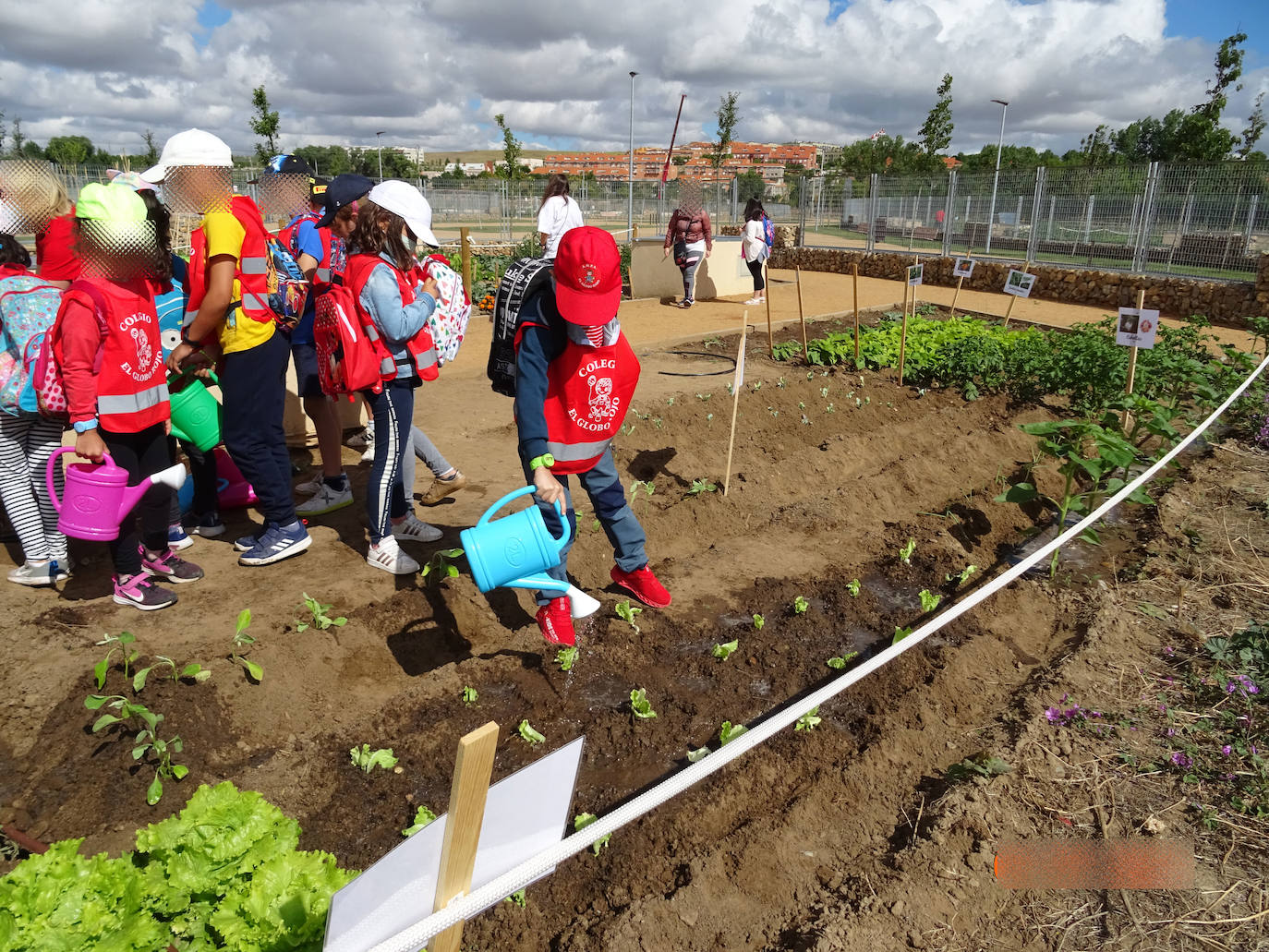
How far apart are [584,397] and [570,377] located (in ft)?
0.31

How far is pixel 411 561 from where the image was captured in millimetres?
3932

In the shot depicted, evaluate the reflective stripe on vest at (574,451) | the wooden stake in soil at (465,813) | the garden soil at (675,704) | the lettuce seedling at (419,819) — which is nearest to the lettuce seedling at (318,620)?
the garden soil at (675,704)

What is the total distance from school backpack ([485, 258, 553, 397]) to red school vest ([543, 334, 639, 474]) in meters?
0.18

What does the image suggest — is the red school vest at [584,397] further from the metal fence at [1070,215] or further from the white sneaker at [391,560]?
the metal fence at [1070,215]

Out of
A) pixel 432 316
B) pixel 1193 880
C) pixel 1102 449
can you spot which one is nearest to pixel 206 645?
pixel 432 316

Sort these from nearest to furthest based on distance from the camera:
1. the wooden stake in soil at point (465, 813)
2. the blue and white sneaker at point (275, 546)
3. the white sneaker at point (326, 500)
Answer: the wooden stake in soil at point (465, 813) → the blue and white sneaker at point (275, 546) → the white sneaker at point (326, 500)

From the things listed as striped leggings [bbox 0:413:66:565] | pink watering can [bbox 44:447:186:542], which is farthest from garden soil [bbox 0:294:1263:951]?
pink watering can [bbox 44:447:186:542]

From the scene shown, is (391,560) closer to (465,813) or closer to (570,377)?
(570,377)

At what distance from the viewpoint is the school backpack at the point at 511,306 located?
2.97m

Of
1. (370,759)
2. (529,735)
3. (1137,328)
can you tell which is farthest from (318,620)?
(1137,328)

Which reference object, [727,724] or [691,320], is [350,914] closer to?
[727,724]

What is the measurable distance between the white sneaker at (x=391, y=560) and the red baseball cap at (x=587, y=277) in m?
1.67

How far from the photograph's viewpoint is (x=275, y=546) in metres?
4.02

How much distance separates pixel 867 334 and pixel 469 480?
5.45 m
